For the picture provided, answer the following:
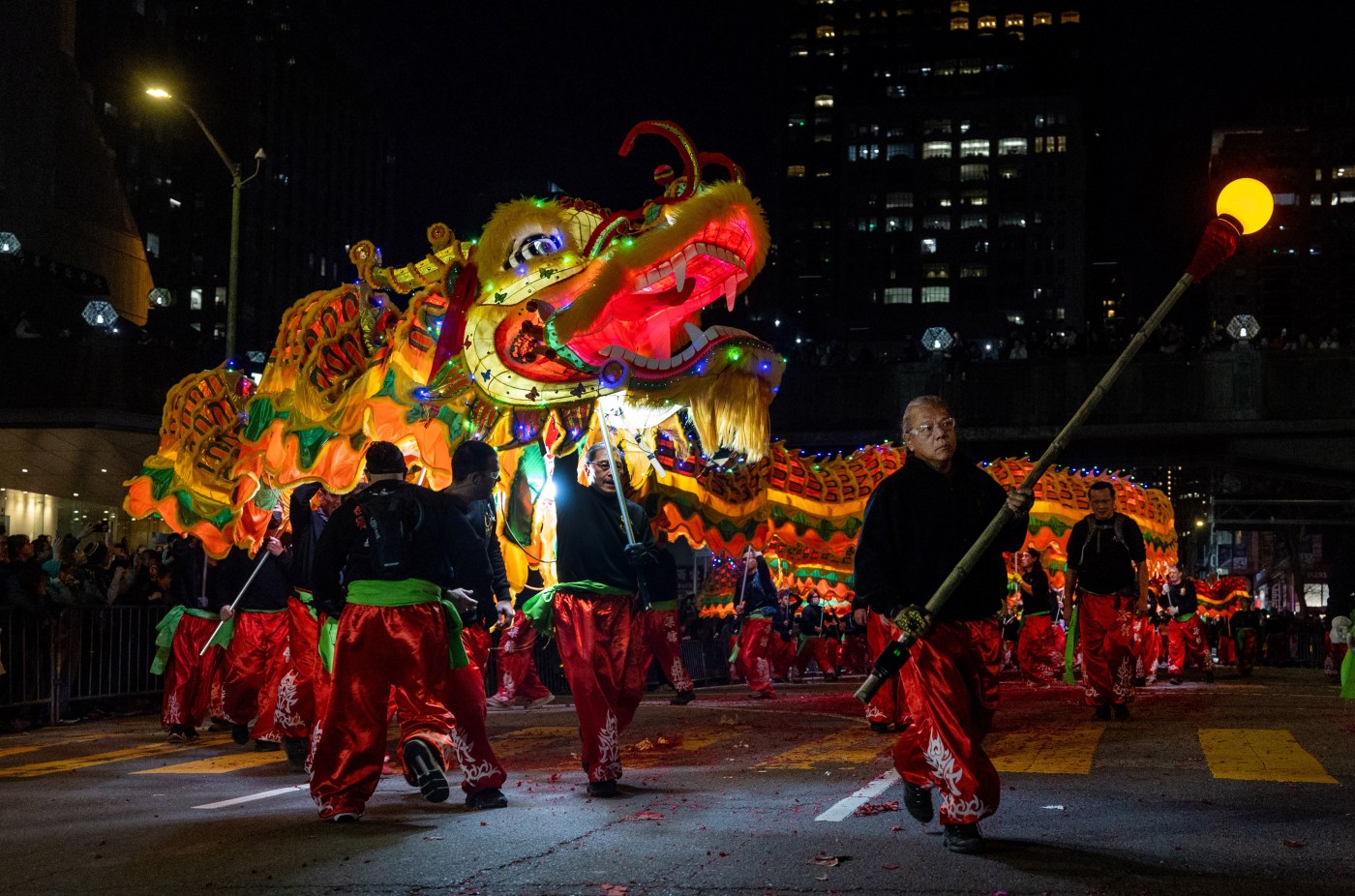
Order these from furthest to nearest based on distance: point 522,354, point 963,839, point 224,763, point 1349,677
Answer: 1. point 1349,677
2. point 522,354
3. point 224,763
4. point 963,839

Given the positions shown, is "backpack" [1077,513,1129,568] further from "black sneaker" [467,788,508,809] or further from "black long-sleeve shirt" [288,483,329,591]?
"black sneaker" [467,788,508,809]

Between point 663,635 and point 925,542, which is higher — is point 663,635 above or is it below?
below

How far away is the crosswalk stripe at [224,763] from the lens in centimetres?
944

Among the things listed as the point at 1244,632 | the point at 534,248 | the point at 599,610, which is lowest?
the point at 1244,632

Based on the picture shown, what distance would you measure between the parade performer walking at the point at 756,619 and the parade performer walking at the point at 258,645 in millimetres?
6957

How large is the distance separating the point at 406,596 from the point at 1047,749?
4401 mm

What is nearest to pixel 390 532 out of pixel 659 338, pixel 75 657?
pixel 659 338

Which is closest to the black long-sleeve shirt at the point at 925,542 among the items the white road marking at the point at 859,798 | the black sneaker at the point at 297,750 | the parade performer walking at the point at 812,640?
the white road marking at the point at 859,798

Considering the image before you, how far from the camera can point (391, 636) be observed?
6980 mm

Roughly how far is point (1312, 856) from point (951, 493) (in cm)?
192

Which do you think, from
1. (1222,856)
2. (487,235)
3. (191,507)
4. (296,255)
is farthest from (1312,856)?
(296,255)

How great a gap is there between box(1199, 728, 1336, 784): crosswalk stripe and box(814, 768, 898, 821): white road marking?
1.70 meters

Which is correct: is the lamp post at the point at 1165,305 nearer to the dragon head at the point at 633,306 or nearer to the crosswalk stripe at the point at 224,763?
the crosswalk stripe at the point at 224,763

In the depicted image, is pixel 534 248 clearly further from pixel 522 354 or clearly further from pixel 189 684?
pixel 189 684
